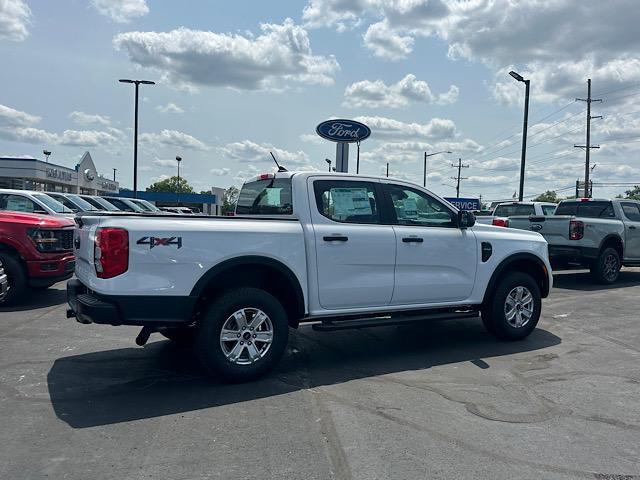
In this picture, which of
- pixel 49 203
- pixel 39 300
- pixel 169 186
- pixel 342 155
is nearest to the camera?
pixel 39 300

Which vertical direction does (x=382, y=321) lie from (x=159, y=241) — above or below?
below

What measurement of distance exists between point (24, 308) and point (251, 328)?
17.1 feet

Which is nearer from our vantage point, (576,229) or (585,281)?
(576,229)

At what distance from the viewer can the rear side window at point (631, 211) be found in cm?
1291

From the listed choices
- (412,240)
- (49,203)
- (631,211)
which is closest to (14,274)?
(49,203)

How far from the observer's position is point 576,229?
38.5ft

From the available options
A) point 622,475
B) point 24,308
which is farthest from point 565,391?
point 24,308

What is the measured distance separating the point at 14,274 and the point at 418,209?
6192 mm

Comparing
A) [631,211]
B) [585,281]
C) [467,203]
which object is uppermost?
[467,203]

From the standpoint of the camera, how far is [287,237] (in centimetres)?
546

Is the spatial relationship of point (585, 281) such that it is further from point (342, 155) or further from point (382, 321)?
point (382, 321)

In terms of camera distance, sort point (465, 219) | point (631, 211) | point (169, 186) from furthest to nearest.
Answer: point (169, 186), point (631, 211), point (465, 219)

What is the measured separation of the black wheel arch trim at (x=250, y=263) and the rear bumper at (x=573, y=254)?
8.13 metres

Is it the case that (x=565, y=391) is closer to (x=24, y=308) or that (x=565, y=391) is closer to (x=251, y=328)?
(x=251, y=328)
